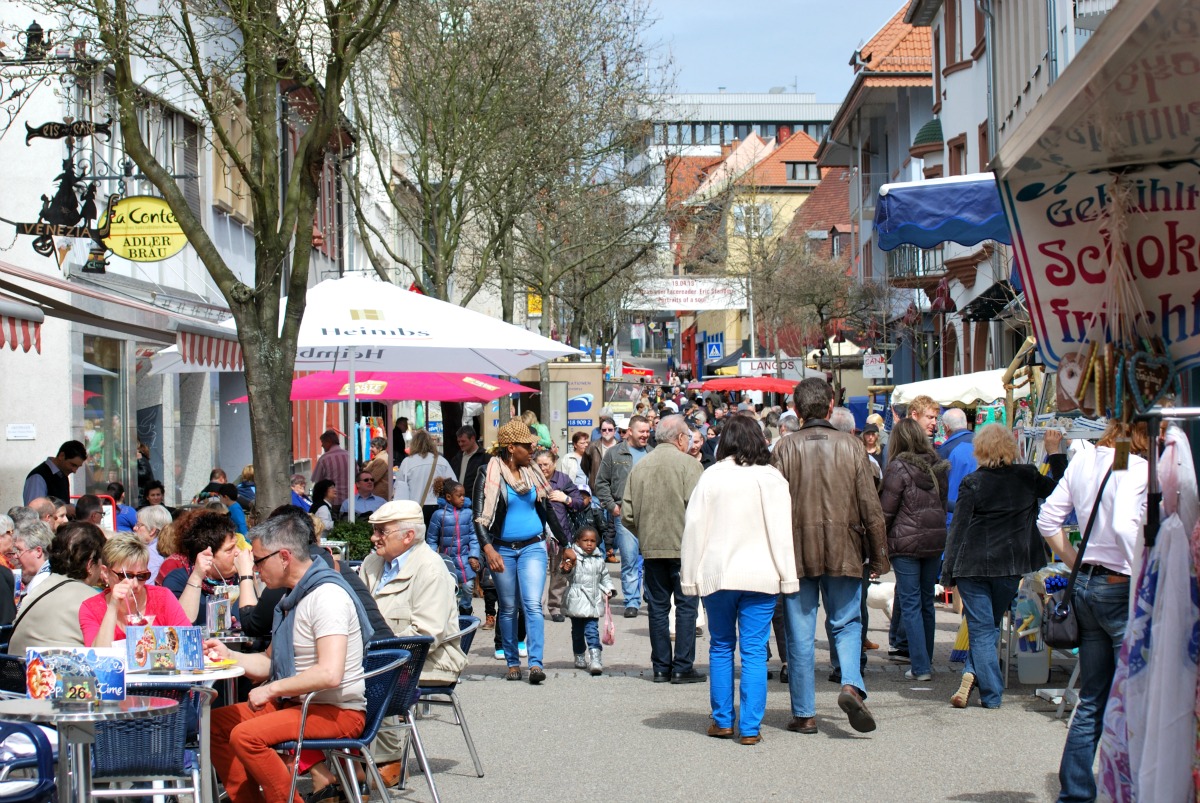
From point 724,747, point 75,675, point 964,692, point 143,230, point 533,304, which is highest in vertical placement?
point 533,304

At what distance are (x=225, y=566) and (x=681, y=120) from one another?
2227cm

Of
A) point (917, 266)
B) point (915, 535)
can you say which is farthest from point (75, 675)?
point (917, 266)

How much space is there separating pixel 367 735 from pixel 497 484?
424 centimetres

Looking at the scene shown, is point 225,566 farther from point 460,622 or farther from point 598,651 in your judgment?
point 598,651

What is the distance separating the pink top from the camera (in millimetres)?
6789

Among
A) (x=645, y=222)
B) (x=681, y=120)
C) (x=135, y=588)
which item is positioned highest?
(x=681, y=120)

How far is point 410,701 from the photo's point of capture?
6820mm

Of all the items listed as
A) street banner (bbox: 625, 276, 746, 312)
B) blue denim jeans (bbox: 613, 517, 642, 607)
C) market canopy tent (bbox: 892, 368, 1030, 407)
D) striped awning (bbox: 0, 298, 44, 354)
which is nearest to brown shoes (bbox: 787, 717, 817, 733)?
striped awning (bbox: 0, 298, 44, 354)

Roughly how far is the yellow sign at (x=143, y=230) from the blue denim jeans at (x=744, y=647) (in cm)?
937

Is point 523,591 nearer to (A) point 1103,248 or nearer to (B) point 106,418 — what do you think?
(A) point 1103,248

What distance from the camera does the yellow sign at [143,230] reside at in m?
15.7

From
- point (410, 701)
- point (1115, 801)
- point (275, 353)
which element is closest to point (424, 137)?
point (275, 353)

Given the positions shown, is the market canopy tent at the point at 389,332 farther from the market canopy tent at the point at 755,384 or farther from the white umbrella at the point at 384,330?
the market canopy tent at the point at 755,384

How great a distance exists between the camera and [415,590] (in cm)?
784
